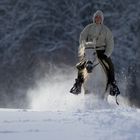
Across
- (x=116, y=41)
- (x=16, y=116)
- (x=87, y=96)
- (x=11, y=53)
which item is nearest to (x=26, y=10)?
(x=11, y=53)

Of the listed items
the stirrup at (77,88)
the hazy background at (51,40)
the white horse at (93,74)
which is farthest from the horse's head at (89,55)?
the hazy background at (51,40)

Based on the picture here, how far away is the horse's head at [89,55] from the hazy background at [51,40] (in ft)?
75.7

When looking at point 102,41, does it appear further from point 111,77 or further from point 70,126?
point 70,126

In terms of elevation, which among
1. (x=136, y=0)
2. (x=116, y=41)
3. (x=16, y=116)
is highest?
(x=136, y=0)

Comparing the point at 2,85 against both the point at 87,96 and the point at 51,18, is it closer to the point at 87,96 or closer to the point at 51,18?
the point at 51,18

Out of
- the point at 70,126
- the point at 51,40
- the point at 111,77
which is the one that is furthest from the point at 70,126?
the point at 51,40

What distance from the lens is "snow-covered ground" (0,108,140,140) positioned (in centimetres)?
711

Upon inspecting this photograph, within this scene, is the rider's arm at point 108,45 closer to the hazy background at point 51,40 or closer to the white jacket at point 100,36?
the white jacket at point 100,36

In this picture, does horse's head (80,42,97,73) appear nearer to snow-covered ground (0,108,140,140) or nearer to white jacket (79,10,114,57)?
white jacket (79,10,114,57)

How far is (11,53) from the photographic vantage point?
39688 mm

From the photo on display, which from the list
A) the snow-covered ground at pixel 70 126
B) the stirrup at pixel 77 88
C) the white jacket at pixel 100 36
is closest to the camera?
the snow-covered ground at pixel 70 126

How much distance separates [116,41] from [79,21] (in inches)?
110

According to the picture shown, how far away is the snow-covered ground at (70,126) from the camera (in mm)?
7105

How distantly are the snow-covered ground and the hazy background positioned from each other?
91.0 ft
